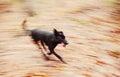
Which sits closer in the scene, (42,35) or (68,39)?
(42,35)

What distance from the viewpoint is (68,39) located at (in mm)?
6742

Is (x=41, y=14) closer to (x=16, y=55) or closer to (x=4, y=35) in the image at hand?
(x=4, y=35)

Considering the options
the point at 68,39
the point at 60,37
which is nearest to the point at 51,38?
the point at 60,37

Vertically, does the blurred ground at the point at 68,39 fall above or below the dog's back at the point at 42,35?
below

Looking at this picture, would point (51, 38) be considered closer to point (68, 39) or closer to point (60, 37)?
point (60, 37)

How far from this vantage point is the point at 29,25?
711 centimetres

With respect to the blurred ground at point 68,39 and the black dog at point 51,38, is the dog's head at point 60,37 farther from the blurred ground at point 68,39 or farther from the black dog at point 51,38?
the blurred ground at point 68,39

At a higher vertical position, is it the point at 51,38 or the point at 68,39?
the point at 51,38

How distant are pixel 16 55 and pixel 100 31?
89.4 inches

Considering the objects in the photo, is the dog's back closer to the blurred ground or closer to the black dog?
the black dog

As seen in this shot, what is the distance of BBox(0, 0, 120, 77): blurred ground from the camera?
5359 millimetres

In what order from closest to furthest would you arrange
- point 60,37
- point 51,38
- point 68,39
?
point 60,37 < point 51,38 < point 68,39

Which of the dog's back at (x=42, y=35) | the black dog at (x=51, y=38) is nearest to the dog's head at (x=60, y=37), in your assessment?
the black dog at (x=51, y=38)

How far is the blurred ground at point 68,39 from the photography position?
536 cm
